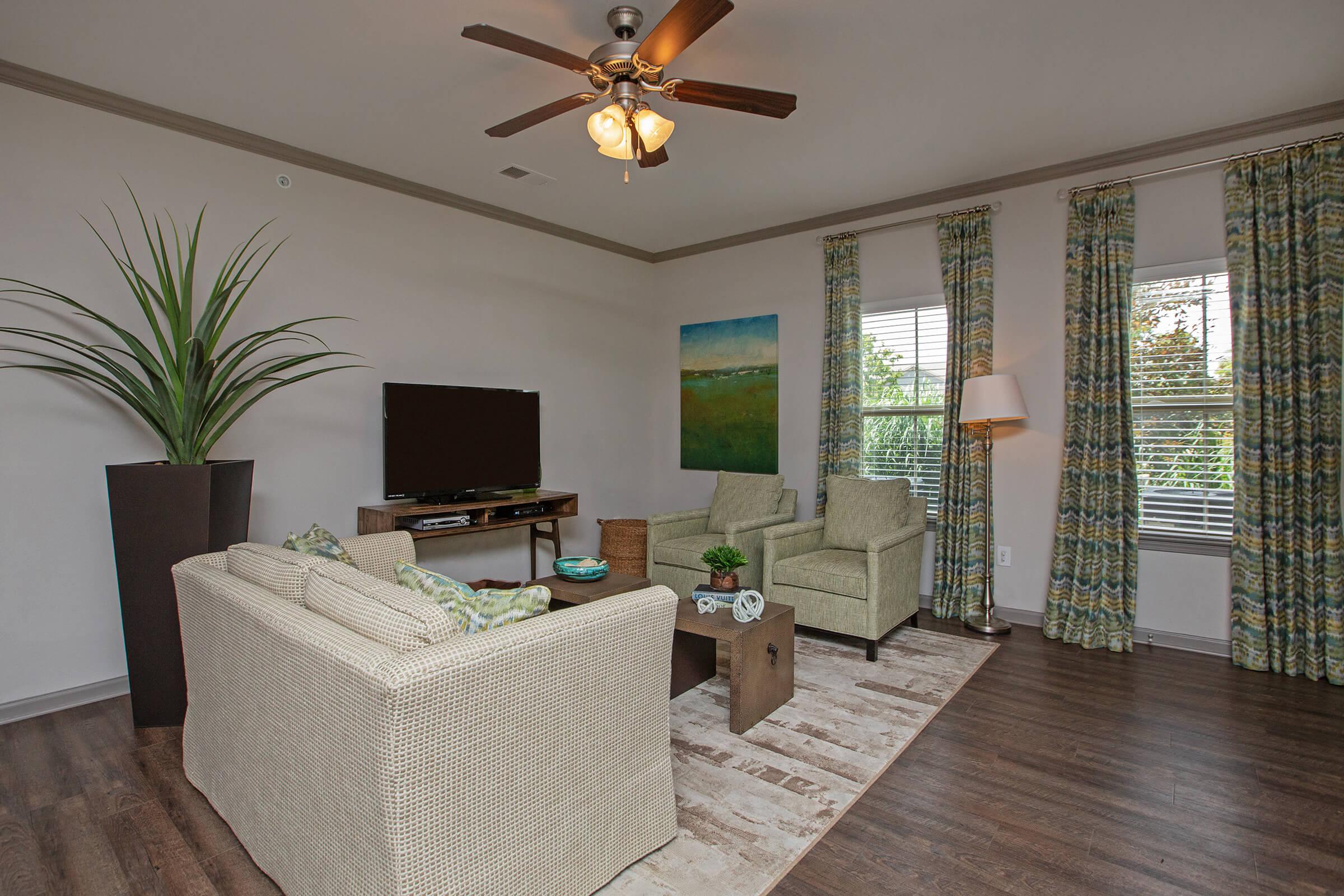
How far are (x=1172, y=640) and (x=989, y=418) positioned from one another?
1524 millimetres

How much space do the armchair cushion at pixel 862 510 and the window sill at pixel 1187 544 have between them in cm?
126

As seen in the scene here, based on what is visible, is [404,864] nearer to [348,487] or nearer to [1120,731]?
[1120,731]

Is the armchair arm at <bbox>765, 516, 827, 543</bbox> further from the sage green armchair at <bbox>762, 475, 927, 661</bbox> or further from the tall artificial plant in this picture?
the tall artificial plant

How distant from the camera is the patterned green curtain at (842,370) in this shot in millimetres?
4699

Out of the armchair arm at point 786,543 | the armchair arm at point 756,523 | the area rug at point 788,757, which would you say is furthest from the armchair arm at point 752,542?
the area rug at point 788,757

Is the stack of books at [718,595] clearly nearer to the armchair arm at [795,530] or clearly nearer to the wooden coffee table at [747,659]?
the wooden coffee table at [747,659]

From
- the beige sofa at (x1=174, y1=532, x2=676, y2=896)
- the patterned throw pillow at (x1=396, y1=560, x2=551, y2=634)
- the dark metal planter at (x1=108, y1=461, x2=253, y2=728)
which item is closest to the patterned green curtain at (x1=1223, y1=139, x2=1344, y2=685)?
the beige sofa at (x1=174, y1=532, x2=676, y2=896)

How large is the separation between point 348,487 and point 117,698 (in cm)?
141

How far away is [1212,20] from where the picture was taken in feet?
8.33

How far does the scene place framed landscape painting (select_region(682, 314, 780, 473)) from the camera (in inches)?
205

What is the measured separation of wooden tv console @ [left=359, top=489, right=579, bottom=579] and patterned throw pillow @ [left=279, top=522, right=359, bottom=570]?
1249 millimetres

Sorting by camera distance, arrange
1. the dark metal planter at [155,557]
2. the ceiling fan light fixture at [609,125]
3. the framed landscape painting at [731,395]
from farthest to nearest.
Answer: the framed landscape painting at [731,395] → the dark metal planter at [155,557] → the ceiling fan light fixture at [609,125]

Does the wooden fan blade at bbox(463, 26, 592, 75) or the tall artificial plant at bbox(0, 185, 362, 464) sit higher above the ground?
the wooden fan blade at bbox(463, 26, 592, 75)

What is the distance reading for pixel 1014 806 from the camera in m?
2.15
